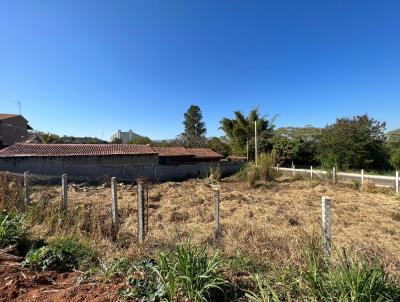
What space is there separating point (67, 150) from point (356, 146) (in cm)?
2483

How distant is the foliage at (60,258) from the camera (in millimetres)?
3406

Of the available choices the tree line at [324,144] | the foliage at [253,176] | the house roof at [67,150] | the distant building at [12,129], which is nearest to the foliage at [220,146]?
the tree line at [324,144]

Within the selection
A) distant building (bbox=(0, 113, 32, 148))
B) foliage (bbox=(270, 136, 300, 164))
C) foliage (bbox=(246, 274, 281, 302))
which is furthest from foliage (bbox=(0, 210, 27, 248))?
distant building (bbox=(0, 113, 32, 148))

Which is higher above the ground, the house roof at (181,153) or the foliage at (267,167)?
the house roof at (181,153)

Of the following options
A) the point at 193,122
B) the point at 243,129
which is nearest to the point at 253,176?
the point at 243,129

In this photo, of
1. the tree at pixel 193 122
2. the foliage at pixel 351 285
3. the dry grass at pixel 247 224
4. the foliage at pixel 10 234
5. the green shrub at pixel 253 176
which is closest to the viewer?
the foliage at pixel 351 285

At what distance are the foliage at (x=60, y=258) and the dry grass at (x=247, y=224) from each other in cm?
36

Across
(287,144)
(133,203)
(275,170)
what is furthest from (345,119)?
(133,203)

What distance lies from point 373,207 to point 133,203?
8670mm

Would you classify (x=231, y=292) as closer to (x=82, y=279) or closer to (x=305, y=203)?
(x=82, y=279)

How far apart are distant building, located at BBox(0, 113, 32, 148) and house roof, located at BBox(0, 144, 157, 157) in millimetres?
14695

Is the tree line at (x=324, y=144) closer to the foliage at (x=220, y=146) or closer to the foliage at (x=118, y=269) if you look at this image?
the foliage at (x=220, y=146)

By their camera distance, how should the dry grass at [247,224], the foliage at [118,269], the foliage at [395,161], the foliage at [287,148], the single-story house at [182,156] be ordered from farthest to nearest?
the foliage at [287,148], the single-story house at [182,156], the foliage at [395,161], the dry grass at [247,224], the foliage at [118,269]

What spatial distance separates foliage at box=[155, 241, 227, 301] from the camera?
7.84 ft
